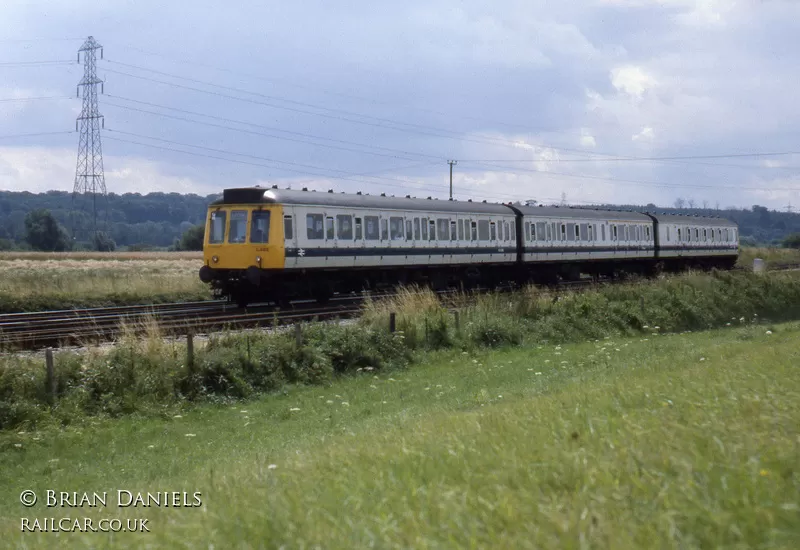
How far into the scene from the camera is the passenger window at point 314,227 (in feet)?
87.9

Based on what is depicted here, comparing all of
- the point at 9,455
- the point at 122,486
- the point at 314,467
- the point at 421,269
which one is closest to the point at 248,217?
the point at 421,269

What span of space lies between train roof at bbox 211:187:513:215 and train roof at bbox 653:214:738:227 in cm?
1909

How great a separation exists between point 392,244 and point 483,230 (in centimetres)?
634

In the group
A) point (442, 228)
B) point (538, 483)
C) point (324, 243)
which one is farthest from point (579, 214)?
point (538, 483)

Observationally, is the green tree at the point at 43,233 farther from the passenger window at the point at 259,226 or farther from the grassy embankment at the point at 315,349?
the grassy embankment at the point at 315,349

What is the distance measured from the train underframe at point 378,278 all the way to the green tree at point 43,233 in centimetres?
6678

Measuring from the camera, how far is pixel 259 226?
26.1m

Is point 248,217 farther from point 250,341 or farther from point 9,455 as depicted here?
point 9,455

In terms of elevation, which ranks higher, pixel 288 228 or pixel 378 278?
pixel 288 228

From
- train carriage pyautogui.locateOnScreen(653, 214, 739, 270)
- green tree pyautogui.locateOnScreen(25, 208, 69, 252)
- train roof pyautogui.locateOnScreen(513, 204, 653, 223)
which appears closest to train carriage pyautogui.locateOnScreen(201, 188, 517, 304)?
train roof pyautogui.locateOnScreen(513, 204, 653, 223)

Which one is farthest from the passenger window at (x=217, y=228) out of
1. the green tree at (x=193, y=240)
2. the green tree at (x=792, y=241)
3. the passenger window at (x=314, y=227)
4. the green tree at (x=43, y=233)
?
the green tree at (x=792, y=241)

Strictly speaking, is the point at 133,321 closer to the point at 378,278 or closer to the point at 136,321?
the point at 136,321

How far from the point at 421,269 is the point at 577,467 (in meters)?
27.6

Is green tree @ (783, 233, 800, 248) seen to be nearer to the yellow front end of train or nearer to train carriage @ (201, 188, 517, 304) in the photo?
train carriage @ (201, 188, 517, 304)
